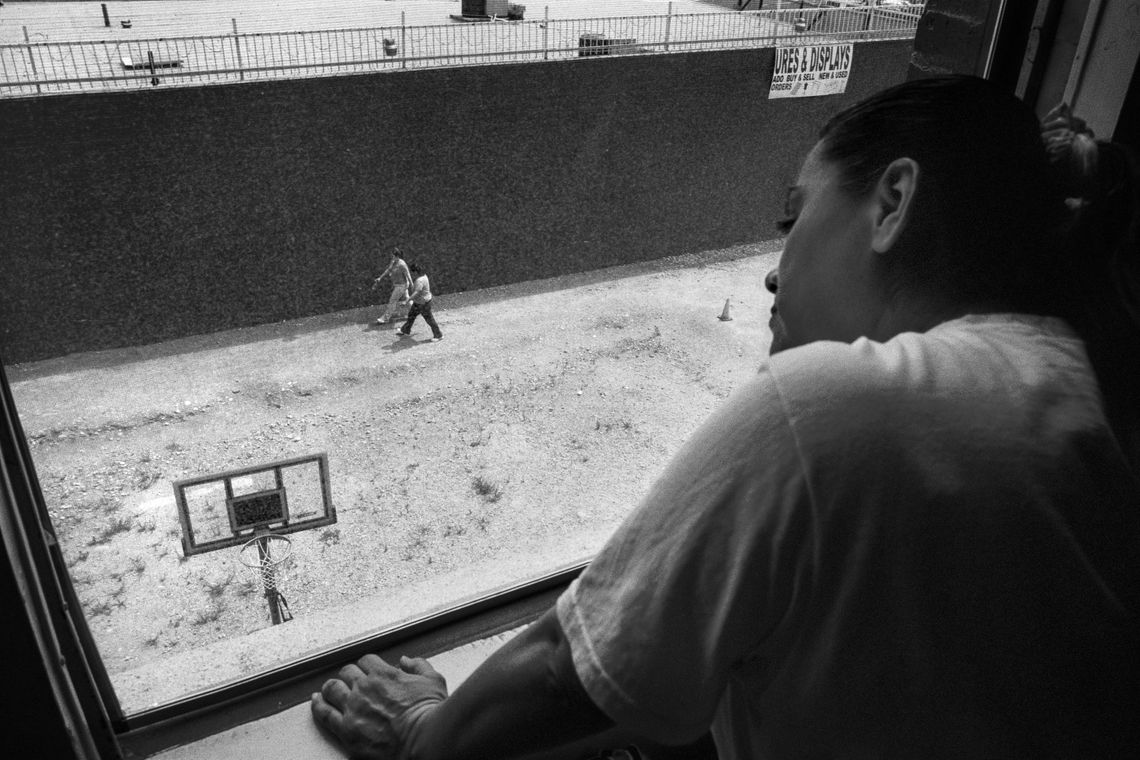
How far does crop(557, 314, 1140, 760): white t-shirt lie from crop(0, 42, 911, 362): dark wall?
159 inches

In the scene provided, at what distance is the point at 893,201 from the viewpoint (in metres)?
0.42

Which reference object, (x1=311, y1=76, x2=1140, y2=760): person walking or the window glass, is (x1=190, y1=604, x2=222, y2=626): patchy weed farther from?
(x1=311, y1=76, x2=1140, y2=760): person walking

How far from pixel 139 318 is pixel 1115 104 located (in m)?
5.22

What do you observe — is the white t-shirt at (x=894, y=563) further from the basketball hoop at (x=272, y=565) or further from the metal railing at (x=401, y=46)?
the metal railing at (x=401, y=46)

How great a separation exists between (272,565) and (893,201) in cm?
254

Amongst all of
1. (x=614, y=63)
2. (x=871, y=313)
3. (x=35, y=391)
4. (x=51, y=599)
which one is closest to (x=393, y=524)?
(x=35, y=391)

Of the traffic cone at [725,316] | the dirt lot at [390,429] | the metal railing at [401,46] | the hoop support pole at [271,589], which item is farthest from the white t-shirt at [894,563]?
the traffic cone at [725,316]

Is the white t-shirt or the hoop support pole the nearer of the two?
the white t-shirt

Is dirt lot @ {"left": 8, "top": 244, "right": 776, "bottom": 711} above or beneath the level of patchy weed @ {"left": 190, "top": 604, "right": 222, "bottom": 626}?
beneath

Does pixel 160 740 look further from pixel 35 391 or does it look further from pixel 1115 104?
pixel 35 391

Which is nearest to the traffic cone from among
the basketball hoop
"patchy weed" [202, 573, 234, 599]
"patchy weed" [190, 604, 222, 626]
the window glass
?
the window glass

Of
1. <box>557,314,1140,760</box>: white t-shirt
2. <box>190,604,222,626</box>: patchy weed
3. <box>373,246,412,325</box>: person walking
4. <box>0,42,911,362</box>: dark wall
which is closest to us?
<box>557,314,1140,760</box>: white t-shirt

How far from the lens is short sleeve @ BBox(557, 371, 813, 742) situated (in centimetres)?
35

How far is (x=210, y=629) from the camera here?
8.39ft
